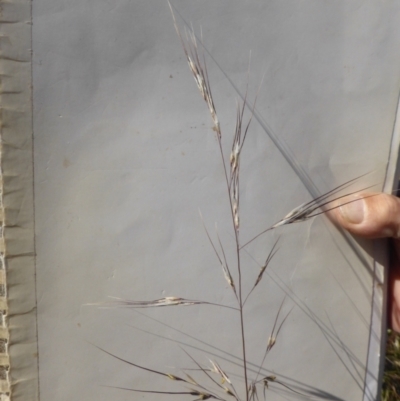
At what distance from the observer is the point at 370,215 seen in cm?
75

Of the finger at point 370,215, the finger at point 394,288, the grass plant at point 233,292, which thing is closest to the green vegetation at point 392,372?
the finger at point 394,288

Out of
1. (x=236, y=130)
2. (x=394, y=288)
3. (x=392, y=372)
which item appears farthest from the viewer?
(x=392, y=372)

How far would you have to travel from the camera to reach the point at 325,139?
75cm

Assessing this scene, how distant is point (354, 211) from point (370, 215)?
2cm

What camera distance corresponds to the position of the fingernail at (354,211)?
29.5 inches

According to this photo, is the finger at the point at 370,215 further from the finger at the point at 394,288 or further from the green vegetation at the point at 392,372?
the green vegetation at the point at 392,372

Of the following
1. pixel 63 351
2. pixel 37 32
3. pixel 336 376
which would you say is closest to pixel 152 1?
pixel 37 32

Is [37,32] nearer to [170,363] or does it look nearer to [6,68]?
[6,68]

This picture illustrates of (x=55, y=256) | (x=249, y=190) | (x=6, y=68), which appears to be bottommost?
(x=55, y=256)

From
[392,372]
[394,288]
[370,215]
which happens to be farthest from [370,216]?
[392,372]

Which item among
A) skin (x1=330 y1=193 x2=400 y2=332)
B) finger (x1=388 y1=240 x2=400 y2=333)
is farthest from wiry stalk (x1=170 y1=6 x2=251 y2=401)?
finger (x1=388 y1=240 x2=400 y2=333)

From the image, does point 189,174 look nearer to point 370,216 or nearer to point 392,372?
point 370,216

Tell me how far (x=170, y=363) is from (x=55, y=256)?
25 cm

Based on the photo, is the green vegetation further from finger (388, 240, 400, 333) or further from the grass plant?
the grass plant
